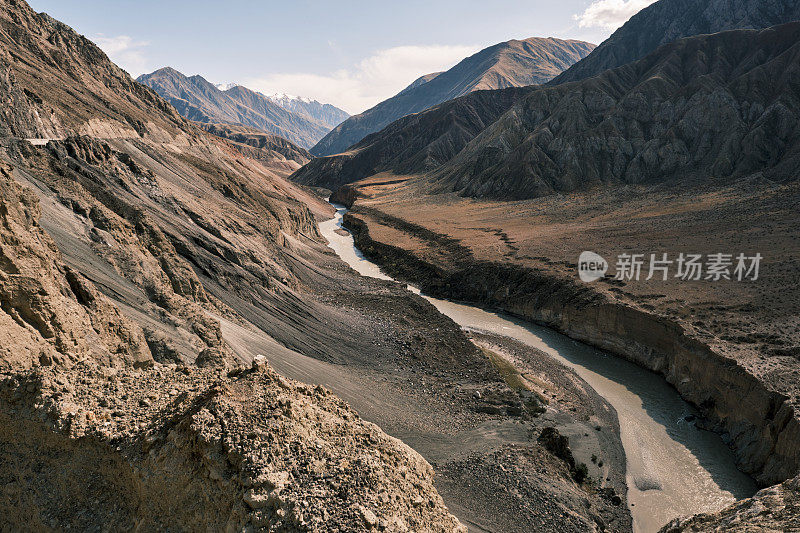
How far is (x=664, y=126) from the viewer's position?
78062mm

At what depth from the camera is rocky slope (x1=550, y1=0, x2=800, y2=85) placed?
337 ft

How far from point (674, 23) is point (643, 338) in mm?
130702

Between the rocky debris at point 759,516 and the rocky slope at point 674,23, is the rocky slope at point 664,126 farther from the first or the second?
the rocky debris at point 759,516

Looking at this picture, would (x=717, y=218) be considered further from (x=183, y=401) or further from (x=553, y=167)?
(x=183, y=401)

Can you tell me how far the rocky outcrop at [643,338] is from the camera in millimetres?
18906

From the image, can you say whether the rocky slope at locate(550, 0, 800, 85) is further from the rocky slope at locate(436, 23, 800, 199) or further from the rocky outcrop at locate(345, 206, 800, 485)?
the rocky outcrop at locate(345, 206, 800, 485)

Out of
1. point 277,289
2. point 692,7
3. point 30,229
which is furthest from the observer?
point 692,7

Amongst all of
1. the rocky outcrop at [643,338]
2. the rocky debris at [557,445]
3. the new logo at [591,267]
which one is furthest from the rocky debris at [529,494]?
the new logo at [591,267]

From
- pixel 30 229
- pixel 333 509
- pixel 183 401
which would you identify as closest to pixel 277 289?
pixel 30 229

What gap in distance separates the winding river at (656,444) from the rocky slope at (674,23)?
4608 inches

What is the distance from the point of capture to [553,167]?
8250cm

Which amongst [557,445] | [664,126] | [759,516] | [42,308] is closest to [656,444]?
[557,445]

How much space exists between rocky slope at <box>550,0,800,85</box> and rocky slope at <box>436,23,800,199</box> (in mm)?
28100

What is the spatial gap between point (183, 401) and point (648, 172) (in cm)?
8070
